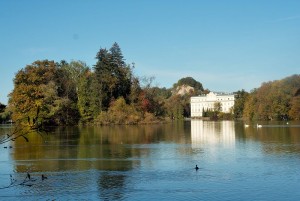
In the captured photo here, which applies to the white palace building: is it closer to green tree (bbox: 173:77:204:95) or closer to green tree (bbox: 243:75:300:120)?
green tree (bbox: 173:77:204:95)

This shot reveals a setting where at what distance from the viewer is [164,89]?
17888 cm

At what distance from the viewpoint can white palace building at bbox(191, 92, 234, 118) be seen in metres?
152

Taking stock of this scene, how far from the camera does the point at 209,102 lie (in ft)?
518

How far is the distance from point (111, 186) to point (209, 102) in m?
143

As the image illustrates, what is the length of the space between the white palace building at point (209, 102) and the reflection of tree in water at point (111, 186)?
436ft

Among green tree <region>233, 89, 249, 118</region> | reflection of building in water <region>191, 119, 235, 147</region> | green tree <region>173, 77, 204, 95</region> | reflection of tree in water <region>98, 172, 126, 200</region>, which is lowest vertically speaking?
reflection of tree in water <region>98, 172, 126, 200</region>

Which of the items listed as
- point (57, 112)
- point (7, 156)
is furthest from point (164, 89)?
point (7, 156)

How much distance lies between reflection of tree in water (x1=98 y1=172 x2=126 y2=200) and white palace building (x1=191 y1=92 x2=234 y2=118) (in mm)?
132968

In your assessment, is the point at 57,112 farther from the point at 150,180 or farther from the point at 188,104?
the point at 188,104

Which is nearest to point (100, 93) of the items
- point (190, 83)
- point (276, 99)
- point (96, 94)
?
point (96, 94)

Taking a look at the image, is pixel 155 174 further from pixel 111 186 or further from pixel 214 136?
pixel 214 136

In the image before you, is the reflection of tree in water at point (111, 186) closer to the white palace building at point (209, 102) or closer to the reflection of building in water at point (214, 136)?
the reflection of building in water at point (214, 136)

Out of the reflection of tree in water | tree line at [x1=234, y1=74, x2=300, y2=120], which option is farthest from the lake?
tree line at [x1=234, y1=74, x2=300, y2=120]

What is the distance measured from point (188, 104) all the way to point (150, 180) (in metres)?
146
